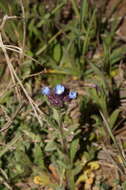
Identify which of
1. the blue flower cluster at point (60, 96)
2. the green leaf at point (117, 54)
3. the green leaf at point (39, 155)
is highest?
the blue flower cluster at point (60, 96)

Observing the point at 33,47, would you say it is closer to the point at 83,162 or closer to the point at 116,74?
the point at 116,74

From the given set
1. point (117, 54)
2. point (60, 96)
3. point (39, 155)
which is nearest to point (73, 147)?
point (39, 155)

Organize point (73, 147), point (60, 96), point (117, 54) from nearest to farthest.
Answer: point (60, 96) → point (73, 147) → point (117, 54)

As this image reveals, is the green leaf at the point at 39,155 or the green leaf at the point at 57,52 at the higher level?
the green leaf at the point at 57,52

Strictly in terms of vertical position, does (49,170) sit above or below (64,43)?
below

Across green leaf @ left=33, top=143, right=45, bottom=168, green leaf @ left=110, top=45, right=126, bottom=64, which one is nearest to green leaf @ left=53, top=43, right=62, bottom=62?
green leaf @ left=110, top=45, right=126, bottom=64

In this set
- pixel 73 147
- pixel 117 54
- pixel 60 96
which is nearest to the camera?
pixel 60 96

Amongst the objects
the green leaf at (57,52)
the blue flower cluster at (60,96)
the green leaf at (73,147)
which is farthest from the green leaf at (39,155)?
the green leaf at (57,52)

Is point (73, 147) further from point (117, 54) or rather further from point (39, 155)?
point (117, 54)

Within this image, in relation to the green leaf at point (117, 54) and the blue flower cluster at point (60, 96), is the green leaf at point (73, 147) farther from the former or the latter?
the green leaf at point (117, 54)

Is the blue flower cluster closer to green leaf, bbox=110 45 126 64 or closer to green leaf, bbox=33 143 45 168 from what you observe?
green leaf, bbox=33 143 45 168

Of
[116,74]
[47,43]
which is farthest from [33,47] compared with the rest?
[116,74]
